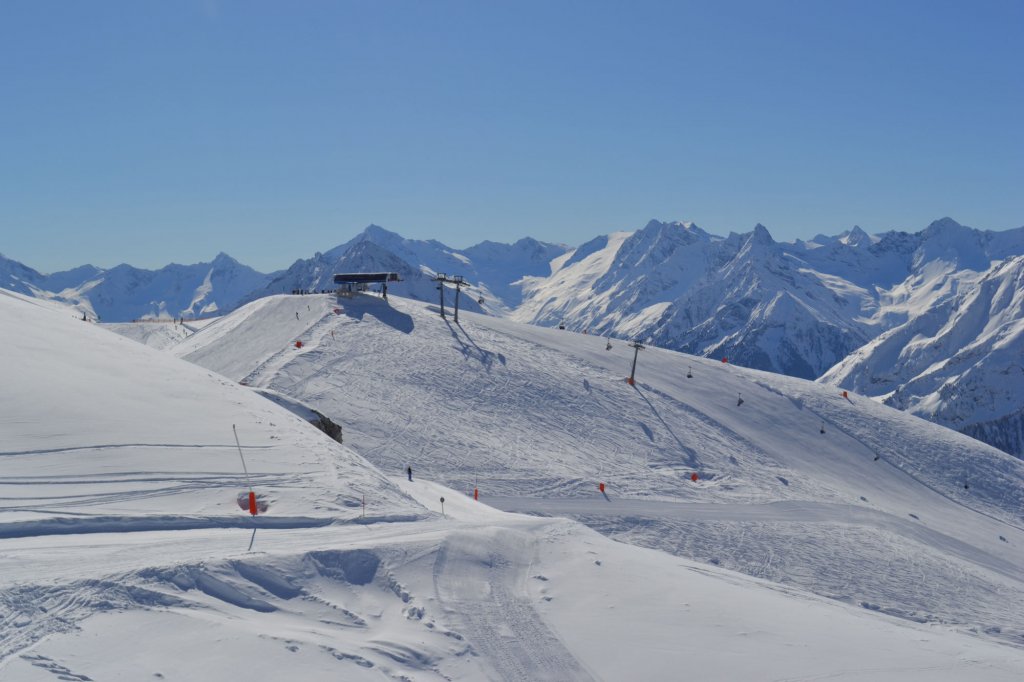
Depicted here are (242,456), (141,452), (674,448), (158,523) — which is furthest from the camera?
(674,448)

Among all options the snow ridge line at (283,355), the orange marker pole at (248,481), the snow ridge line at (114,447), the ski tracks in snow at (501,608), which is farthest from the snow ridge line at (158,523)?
the snow ridge line at (283,355)

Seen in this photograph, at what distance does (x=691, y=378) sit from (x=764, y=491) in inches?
867

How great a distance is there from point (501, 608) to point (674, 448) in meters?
40.3

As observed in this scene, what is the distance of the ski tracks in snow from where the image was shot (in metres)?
19.5

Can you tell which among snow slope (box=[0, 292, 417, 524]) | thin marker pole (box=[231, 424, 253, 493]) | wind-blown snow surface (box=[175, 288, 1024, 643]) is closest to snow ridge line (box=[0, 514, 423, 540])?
snow slope (box=[0, 292, 417, 524])

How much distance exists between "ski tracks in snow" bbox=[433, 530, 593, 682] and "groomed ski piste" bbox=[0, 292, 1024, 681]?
0.08 metres

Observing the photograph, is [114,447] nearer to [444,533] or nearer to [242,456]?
[242,456]

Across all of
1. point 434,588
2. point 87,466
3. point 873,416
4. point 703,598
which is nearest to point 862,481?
point 873,416

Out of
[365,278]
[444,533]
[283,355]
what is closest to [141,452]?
[444,533]

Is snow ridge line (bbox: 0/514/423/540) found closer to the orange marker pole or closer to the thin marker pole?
the orange marker pole

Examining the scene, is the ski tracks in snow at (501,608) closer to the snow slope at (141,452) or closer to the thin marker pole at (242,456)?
the snow slope at (141,452)

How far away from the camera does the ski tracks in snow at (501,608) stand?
63.9 feet

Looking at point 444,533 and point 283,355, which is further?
point 283,355

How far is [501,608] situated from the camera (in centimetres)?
2216
